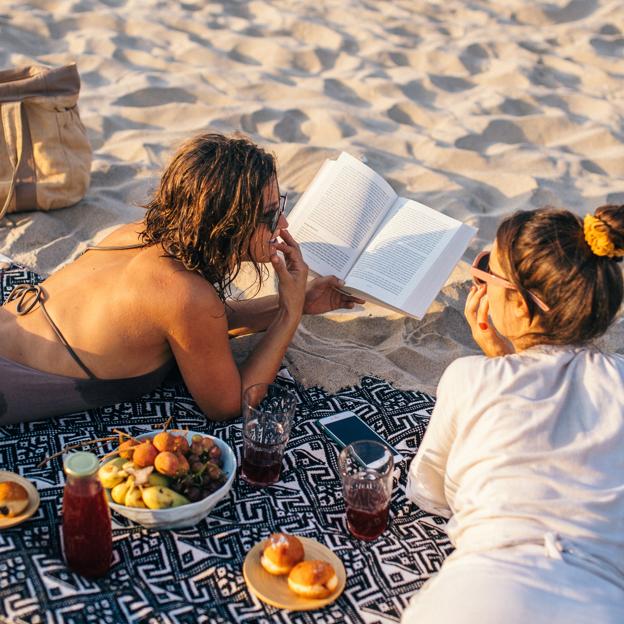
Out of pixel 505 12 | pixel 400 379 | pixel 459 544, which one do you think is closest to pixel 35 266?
pixel 400 379

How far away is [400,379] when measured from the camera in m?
3.36

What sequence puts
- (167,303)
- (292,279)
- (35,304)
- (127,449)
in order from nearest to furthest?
(127,449) → (167,303) → (35,304) → (292,279)

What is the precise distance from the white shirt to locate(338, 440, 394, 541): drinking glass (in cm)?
24

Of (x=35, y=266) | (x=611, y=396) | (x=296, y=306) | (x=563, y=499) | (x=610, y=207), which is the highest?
(x=610, y=207)

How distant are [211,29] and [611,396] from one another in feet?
17.0

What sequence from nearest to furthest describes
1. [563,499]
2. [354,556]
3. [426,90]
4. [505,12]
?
[563,499] < [354,556] < [426,90] < [505,12]

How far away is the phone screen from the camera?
293 cm

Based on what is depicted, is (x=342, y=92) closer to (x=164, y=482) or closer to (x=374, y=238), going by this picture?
(x=374, y=238)

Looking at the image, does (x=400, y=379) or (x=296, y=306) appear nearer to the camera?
(x=296, y=306)

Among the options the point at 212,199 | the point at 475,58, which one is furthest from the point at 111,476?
the point at 475,58

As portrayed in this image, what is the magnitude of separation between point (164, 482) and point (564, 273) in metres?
1.20

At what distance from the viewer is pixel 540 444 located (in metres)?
2.08

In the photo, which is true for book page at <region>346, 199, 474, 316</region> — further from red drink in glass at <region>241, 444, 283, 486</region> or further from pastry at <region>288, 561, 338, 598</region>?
pastry at <region>288, 561, 338, 598</region>

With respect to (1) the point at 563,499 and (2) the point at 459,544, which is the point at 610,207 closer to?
(1) the point at 563,499
